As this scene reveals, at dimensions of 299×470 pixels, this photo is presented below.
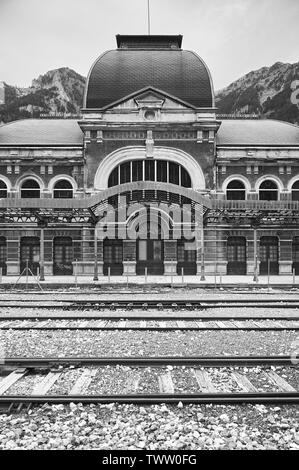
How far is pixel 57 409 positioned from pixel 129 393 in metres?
0.99

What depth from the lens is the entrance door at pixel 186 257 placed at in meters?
26.9

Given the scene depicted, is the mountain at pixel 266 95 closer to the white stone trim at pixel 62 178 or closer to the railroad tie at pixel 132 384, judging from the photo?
the white stone trim at pixel 62 178

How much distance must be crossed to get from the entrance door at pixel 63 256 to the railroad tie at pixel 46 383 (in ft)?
70.5

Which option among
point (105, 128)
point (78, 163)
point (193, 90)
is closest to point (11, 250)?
point (78, 163)

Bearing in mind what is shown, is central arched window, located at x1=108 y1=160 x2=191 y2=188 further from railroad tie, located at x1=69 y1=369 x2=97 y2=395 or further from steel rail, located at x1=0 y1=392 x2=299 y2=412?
steel rail, located at x1=0 y1=392 x2=299 y2=412

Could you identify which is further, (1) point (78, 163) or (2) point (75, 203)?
(1) point (78, 163)

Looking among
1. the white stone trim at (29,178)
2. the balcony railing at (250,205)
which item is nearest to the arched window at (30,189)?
the white stone trim at (29,178)

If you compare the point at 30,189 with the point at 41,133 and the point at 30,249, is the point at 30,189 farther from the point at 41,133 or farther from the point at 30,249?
the point at 41,133

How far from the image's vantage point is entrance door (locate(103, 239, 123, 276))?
88.2 ft

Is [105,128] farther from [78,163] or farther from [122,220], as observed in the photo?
[122,220]

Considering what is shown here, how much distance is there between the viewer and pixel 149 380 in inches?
223

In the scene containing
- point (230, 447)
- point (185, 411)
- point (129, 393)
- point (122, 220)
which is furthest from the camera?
point (122, 220)
